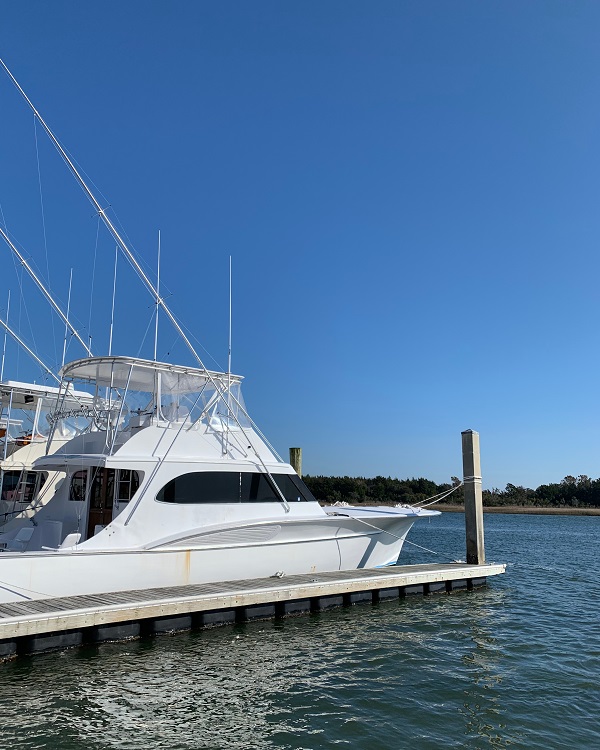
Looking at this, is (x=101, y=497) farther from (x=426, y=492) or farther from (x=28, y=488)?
(x=426, y=492)

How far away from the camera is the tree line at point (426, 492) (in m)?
71.1

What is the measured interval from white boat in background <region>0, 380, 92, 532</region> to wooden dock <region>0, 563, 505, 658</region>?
5.18m

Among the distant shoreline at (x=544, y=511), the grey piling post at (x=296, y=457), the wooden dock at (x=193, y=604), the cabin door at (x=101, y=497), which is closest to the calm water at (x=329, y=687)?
the wooden dock at (x=193, y=604)

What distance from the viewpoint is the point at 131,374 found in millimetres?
13430

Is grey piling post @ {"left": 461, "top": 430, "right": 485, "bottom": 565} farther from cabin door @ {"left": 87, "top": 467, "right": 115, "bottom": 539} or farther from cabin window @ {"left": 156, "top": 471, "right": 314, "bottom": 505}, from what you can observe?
cabin door @ {"left": 87, "top": 467, "right": 115, "bottom": 539}

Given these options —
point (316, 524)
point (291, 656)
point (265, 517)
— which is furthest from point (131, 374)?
point (291, 656)

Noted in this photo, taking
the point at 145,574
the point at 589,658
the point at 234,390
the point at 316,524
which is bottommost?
the point at 589,658

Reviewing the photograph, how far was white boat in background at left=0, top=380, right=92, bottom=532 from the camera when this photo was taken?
15.5 meters

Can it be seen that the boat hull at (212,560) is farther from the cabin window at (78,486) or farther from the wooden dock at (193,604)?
the cabin window at (78,486)

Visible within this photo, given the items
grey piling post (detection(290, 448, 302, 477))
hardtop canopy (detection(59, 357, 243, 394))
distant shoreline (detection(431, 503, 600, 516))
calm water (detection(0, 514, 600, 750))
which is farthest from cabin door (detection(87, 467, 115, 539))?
distant shoreline (detection(431, 503, 600, 516))

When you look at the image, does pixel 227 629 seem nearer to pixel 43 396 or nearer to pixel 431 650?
pixel 431 650

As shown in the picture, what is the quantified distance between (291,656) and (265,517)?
369cm

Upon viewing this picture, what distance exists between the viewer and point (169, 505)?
12055 millimetres

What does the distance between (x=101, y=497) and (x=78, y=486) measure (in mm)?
879
